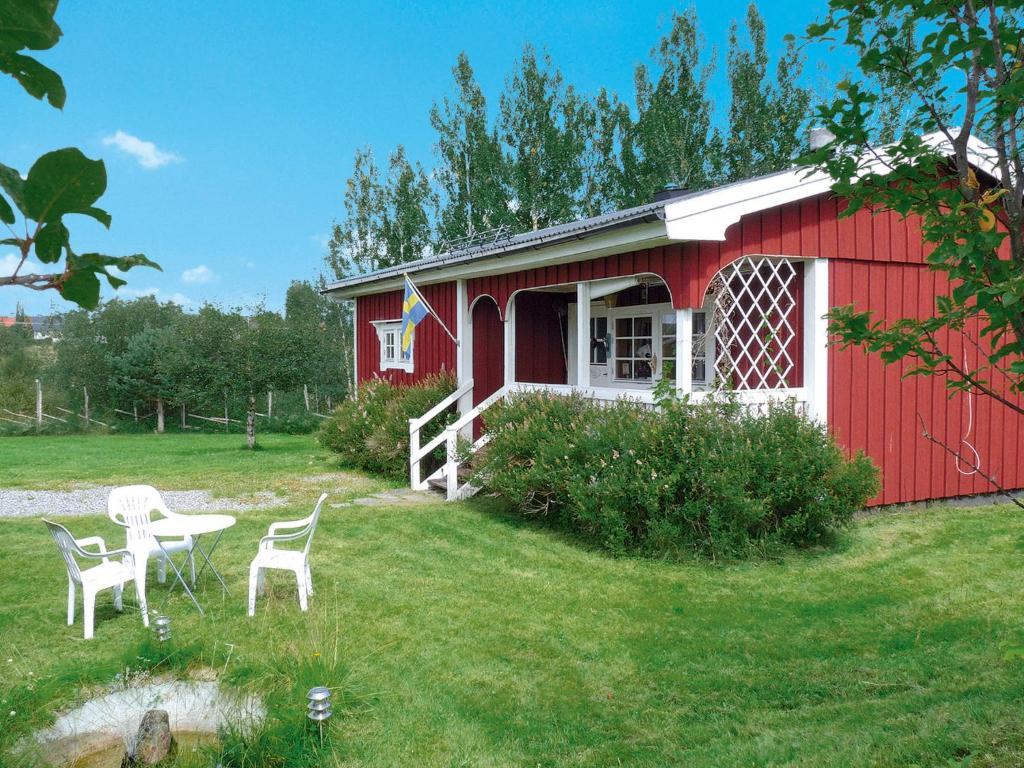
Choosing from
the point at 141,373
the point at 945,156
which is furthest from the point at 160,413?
the point at 945,156

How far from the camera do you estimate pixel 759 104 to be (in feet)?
77.7

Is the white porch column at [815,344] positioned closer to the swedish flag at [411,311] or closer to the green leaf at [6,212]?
the swedish flag at [411,311]

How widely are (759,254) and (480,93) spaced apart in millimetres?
19517

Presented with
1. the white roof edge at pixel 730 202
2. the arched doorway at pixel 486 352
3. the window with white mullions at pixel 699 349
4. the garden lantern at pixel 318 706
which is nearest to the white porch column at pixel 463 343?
the arched doorway at pixel 486 352

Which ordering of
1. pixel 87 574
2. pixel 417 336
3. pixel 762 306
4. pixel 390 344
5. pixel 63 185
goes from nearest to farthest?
pixel 63 185, pixel 87 574, pixel 762 306, pixel 417 336, pixel 390 344

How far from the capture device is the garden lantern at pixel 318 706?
3457 mm

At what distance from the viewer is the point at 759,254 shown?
798 centimetres

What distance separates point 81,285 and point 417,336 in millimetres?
12858

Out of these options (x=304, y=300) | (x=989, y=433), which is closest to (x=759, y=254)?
(x=989, y=433)

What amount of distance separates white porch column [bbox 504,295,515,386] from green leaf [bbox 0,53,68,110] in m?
9.84

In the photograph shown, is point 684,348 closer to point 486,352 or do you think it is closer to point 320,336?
point 486,352

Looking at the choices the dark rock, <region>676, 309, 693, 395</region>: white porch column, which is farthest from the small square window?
the dark rock

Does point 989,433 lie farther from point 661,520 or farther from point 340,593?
point 340,593

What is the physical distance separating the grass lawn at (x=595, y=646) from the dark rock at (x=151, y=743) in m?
0.49
